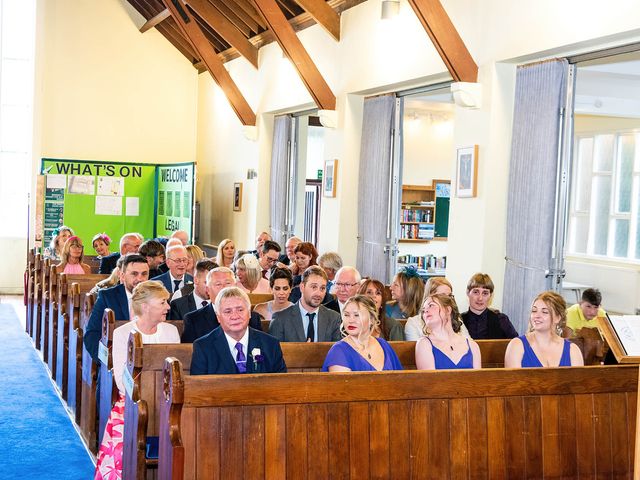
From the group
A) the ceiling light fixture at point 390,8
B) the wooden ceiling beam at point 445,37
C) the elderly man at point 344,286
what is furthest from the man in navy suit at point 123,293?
the ceiling light fixture at point 390,8

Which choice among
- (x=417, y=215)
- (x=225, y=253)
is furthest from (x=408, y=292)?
(x=417, y=215)

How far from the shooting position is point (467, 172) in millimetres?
7727

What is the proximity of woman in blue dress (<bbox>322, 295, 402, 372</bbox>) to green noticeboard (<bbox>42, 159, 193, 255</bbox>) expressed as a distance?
8.49 meters

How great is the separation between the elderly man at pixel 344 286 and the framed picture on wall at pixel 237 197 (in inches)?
282

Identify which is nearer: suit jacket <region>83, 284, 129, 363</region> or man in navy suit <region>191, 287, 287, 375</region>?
man in navy suit <region>191, 287, 287, 375</region>

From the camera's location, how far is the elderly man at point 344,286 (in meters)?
6.41

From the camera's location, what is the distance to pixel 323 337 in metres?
5.65

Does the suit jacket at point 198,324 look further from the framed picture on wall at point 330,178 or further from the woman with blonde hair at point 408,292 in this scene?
the framed picture on wall at point 330,178

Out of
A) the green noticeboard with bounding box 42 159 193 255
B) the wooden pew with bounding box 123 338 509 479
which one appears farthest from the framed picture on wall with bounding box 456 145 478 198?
the green noticeboard with bounding box 42 159 193 255

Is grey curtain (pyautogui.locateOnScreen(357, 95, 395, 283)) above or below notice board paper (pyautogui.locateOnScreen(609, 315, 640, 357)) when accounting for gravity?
above

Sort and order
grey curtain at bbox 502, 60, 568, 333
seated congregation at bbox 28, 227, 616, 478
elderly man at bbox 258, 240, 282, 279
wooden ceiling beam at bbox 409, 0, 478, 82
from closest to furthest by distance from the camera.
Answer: seated congregation at bbox 28, 227, 616, 478, grey curtain at bbox 502, 60, 568, 333, wooden ceiling beam at bbox 409, 0, 478, 82, elderly man at bbox 258, 240, 282, 279

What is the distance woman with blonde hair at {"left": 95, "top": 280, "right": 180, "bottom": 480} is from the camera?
187 inches

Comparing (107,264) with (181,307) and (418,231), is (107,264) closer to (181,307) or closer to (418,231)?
(181,307)

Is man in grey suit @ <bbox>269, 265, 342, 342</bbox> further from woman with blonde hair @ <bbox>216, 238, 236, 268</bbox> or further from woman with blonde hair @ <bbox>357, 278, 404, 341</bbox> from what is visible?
woman with blonde hair @ <bbox>216, 238, 236, 268</bbox>
